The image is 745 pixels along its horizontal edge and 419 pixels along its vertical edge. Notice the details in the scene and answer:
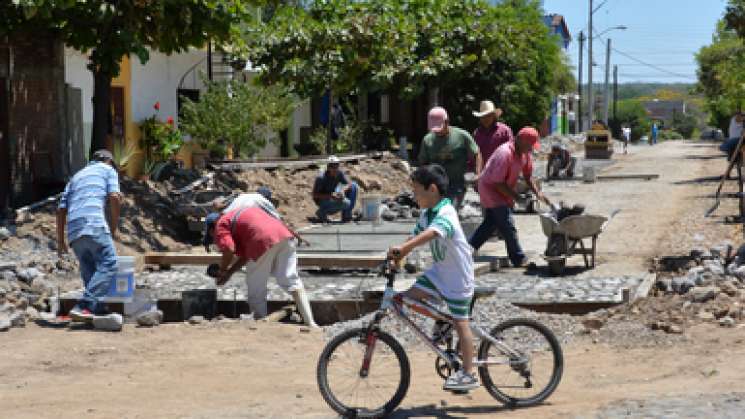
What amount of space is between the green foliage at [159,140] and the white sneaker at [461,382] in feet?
58.4

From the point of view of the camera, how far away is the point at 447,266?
7234 millimetres

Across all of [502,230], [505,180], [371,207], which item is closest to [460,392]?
[505,180]

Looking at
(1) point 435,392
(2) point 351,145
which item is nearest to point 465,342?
(1) point 435,392

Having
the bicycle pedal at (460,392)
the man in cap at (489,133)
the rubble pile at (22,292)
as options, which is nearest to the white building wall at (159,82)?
the rubble pile at (22,292)

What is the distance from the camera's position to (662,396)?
7.46 meters

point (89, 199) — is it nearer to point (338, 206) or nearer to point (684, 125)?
point (338, 206)

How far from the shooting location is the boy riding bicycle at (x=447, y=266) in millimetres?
7145

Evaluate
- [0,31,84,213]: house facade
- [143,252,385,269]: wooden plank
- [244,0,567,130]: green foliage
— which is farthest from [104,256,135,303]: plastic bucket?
[244,0,567,130]: green foliage

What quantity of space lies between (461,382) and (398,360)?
42 centimetres

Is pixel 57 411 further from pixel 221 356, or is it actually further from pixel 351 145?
pixel 351 145

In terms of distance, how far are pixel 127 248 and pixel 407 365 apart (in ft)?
32.8

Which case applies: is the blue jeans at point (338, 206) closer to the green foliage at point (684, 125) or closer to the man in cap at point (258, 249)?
the man in cap at point (258, 249)

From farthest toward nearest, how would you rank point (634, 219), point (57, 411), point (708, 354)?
point (634, 219)
point (708, 354)
point (57, 411)

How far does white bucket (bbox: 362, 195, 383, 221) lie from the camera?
63.3ft
